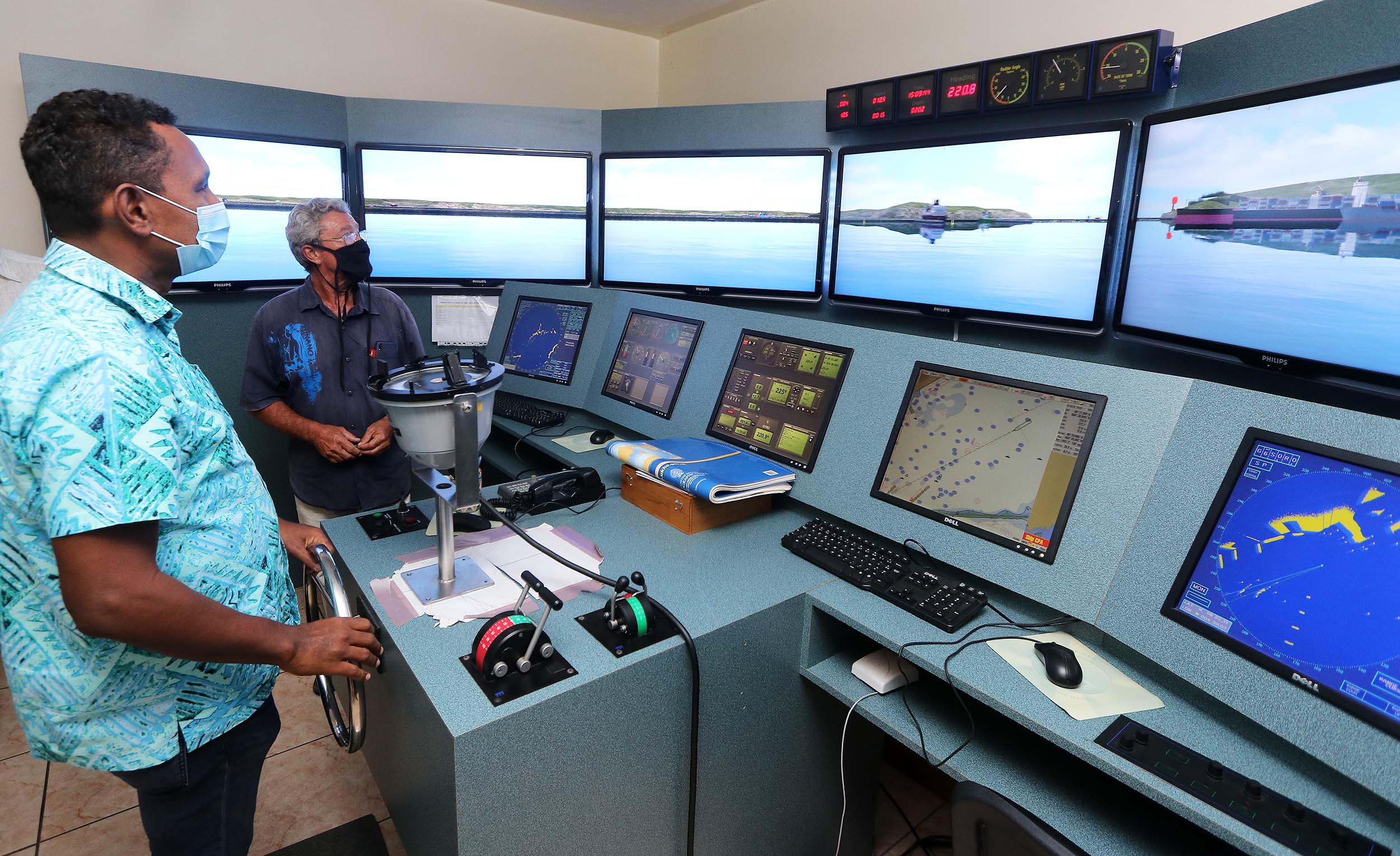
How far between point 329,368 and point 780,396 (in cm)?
149

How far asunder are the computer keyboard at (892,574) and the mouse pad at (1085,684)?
3.9 inches

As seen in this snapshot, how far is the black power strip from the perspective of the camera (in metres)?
0.92

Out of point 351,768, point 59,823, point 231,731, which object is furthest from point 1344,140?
point 59,823

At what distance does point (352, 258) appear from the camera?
90.3 inches

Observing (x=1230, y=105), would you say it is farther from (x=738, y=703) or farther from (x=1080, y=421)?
(x=738, y=703)

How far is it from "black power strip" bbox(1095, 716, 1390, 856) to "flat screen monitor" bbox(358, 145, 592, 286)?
3.14m

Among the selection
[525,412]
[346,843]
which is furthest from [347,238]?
[346,843]

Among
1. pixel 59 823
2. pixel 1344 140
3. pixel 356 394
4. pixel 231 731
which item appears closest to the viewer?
pixel 231 731

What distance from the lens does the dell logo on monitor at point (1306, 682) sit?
1001mm

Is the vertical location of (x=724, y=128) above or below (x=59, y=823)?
above

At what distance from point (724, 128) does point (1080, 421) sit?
246 cm

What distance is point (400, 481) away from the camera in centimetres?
254

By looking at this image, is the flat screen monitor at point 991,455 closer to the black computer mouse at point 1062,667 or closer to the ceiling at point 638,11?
the black computer mouse at point 1062,667

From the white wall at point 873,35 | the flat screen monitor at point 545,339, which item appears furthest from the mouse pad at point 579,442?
the white wall at point 873,35
